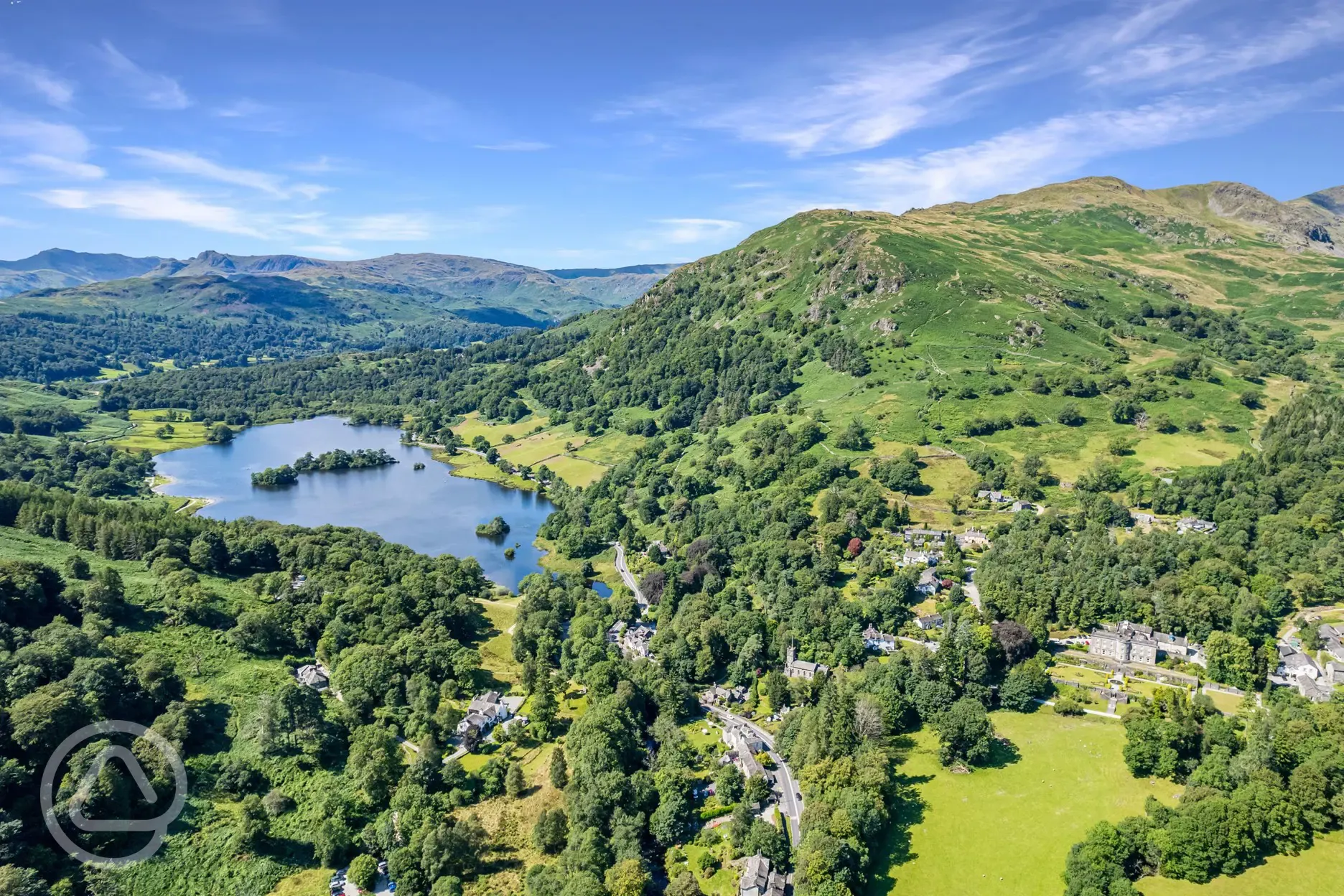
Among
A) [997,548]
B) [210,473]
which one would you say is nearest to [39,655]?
[997,548]

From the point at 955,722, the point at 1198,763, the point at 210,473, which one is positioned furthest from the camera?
the point at 210,473

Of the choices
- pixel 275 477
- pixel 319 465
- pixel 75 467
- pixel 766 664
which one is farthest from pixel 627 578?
pixel 75 467

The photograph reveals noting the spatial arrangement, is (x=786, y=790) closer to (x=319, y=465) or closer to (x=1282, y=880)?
(x=1282, y=880)

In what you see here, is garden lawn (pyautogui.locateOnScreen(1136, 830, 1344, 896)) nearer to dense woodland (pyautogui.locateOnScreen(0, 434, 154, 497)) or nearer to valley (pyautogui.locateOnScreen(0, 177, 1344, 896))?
valley (pyautogui.locateOnScreen(0, 177, 1344, 896))

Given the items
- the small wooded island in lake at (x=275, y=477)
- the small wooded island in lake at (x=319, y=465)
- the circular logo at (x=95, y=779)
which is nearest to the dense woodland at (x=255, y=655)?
the circular logo at (x=95, y=779)

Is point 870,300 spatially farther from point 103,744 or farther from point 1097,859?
point 103,744

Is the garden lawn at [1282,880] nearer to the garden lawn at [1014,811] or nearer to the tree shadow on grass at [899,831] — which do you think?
the garden lawn at [1014,811]
